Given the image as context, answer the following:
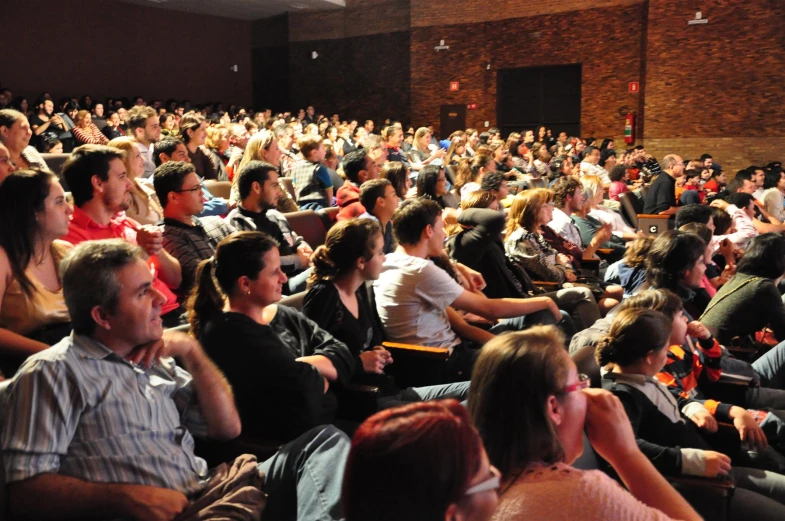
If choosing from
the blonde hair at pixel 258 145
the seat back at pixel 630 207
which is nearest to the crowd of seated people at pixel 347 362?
the blonde hair at pixel 258 145

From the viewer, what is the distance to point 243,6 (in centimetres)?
1398

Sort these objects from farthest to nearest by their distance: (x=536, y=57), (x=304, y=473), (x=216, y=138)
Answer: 1. (x=536, y=57)
2. (x=216, y=138)
3. (x=304, y=473)

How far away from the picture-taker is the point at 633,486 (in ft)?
4.64

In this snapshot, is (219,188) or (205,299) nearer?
(205,299)

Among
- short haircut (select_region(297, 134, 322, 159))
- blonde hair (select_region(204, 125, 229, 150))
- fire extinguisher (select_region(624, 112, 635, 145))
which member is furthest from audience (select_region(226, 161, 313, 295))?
fire extinguisher (select_region(624, 112, 635, 145))

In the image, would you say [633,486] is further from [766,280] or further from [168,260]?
[766,280]

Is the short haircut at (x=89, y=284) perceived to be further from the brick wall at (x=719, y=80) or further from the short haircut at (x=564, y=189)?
the brick wall at (x=719, y=80)

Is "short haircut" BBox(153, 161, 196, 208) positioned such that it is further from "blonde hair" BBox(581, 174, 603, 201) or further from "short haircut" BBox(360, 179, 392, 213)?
"blonde hair" BBox(581, 174, 603, 201)

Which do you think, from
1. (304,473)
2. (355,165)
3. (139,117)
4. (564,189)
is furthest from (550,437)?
(139,117)

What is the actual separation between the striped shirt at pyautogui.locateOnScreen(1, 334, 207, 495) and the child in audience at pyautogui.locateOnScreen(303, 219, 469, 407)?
0.82m

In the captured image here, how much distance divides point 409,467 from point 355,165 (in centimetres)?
393

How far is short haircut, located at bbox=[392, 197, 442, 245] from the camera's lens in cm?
291

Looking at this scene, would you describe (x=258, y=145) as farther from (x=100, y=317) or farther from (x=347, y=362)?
(x=100, y=317)

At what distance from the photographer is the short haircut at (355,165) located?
4672 mm
